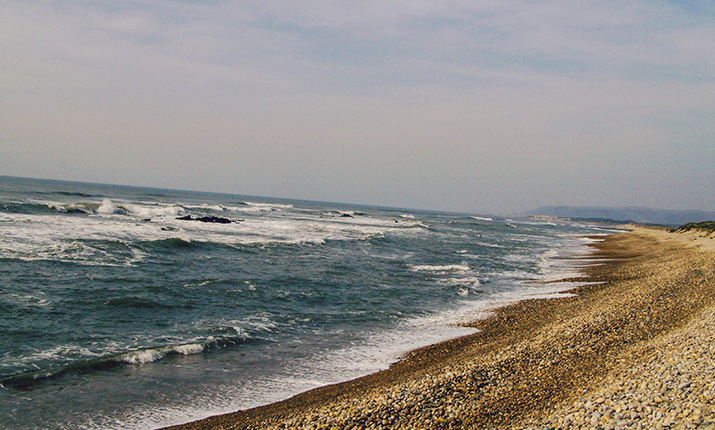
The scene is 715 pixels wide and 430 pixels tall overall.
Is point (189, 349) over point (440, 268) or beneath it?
beneath

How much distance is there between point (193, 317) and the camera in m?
13.1

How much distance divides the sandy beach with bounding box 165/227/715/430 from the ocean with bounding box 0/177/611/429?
1.11 meters

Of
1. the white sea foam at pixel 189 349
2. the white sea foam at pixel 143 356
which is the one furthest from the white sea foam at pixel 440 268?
the white sea foam at pixel 143 356

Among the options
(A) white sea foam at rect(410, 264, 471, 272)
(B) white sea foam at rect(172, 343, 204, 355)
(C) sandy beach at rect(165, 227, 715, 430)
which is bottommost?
(B) white sea foam at rect(172, 343, 204, 355)

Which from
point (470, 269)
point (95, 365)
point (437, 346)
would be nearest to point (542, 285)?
point (470, 269)

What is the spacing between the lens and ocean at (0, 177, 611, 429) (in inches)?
321

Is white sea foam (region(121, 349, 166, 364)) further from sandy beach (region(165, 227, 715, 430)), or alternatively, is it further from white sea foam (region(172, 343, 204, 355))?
sandy beach (region(165, 227, 715, 430))

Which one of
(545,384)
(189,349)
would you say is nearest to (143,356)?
(189,349)

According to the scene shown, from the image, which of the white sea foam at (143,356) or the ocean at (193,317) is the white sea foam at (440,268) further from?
the white sea foam at (143,356)

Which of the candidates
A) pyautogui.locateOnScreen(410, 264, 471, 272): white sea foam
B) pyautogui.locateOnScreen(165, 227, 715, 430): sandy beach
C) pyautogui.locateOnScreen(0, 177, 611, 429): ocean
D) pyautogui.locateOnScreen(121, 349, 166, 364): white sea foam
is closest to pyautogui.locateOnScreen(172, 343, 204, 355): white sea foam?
pyautogui.locateOnScreen(0, 177, 611, 429): ocean

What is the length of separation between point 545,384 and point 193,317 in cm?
1004

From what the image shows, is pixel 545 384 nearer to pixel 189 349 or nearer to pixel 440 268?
pixel 189 349

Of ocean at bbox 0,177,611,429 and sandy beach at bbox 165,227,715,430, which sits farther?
ocean at bbox 0,177,611,429

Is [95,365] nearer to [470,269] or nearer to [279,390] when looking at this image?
[279,390]
